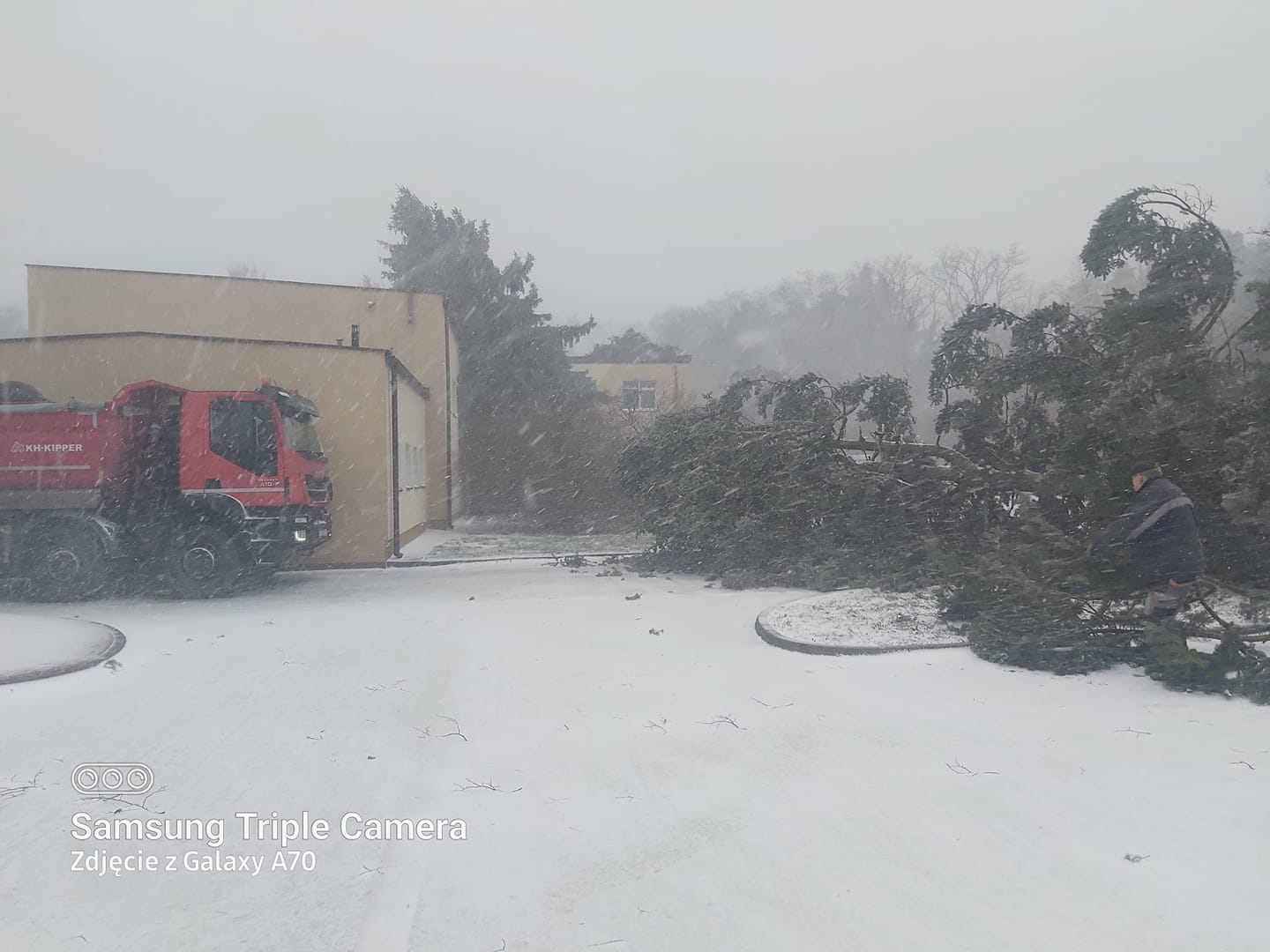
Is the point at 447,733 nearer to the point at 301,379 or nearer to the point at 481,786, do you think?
the point at 481,786

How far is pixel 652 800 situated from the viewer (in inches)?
192

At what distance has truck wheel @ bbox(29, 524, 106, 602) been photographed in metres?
12.4

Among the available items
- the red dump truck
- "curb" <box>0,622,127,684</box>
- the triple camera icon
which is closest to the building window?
the red dump truck

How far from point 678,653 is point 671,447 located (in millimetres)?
6209

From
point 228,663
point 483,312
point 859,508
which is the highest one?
point 483,312

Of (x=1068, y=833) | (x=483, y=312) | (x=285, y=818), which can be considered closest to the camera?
(x=1068, y=833)

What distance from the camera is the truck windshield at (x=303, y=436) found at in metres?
13.5

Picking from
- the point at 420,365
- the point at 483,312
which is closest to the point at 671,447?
the point at 420,365

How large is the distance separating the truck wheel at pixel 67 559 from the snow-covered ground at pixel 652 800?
494 cm

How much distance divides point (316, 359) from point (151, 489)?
14.2 feet

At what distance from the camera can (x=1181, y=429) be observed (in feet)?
24.5

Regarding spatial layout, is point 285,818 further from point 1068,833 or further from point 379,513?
point 379,513

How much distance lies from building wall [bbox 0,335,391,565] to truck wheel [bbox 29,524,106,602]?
11.7ft

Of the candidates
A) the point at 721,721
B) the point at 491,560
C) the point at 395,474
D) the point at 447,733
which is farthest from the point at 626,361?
the point at 447,733
